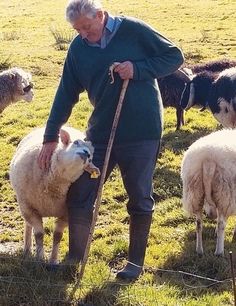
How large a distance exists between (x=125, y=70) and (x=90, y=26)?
1.47 feet

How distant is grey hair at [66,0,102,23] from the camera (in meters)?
4.53

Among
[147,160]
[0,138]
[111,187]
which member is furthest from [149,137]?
[0,138]

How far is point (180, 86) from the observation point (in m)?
11.1

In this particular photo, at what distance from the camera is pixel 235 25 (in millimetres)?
21500

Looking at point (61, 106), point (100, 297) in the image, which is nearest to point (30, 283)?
point (100, 297)

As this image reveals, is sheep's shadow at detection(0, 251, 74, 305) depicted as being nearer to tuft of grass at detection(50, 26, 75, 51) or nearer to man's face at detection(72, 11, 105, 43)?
man's face at detection(72, 11, 105, 43)

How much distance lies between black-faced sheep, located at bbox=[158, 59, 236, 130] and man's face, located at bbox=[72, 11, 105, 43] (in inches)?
243

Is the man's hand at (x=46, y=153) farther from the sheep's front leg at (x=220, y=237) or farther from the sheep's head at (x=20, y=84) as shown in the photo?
the sheep's head at (x=20, y=84)

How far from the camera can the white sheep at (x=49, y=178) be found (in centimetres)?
500

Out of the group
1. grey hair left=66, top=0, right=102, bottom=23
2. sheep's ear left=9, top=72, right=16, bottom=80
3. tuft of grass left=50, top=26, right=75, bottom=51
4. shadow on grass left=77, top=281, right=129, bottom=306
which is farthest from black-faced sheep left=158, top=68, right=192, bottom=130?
tuft of grass left=50, top=26, right=75, bottom=51

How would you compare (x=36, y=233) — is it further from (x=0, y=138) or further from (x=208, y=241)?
(x=0, y=138)

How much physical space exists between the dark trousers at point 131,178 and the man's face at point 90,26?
967 mm

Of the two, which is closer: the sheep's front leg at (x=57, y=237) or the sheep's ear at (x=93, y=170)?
the sheep's ear at (x=93, y=170)

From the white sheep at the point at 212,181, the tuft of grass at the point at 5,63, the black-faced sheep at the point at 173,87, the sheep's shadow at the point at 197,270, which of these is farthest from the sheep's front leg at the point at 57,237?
the tuft of grass at the point at 5,63
